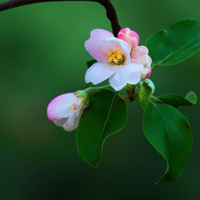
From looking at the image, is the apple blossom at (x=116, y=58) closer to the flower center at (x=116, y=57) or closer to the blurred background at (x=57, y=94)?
the flower center at (x=116, y=57)

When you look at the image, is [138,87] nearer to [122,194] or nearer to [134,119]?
[134,119]

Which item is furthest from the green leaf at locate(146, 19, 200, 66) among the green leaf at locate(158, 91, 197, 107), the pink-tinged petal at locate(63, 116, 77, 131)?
the pink-tinged petal at locate(63, 116, 77, 131)

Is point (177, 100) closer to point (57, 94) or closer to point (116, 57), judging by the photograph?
point (116, 57)

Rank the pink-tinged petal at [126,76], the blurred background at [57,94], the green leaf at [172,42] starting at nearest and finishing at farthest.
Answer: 1. the pink-tinged petal at [126,76]
2. the green leaf at [172,42]
3. the blurred background at [57,94]

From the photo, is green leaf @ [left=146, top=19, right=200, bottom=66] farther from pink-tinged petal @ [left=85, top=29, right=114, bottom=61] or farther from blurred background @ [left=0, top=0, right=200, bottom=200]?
blurred background @ [left=0, top=0, right=200, bottom=200]

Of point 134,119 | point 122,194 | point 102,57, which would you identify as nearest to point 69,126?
point 102,57

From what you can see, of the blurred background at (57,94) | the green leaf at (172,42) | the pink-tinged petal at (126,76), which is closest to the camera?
the pink-tinged petal at (126,76)

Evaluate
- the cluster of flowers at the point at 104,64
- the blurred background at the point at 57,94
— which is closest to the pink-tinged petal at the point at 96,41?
the cluster of flowers at the point at 104,64

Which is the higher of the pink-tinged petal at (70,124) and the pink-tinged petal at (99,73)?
the pink-tinged petal at (99,73)
